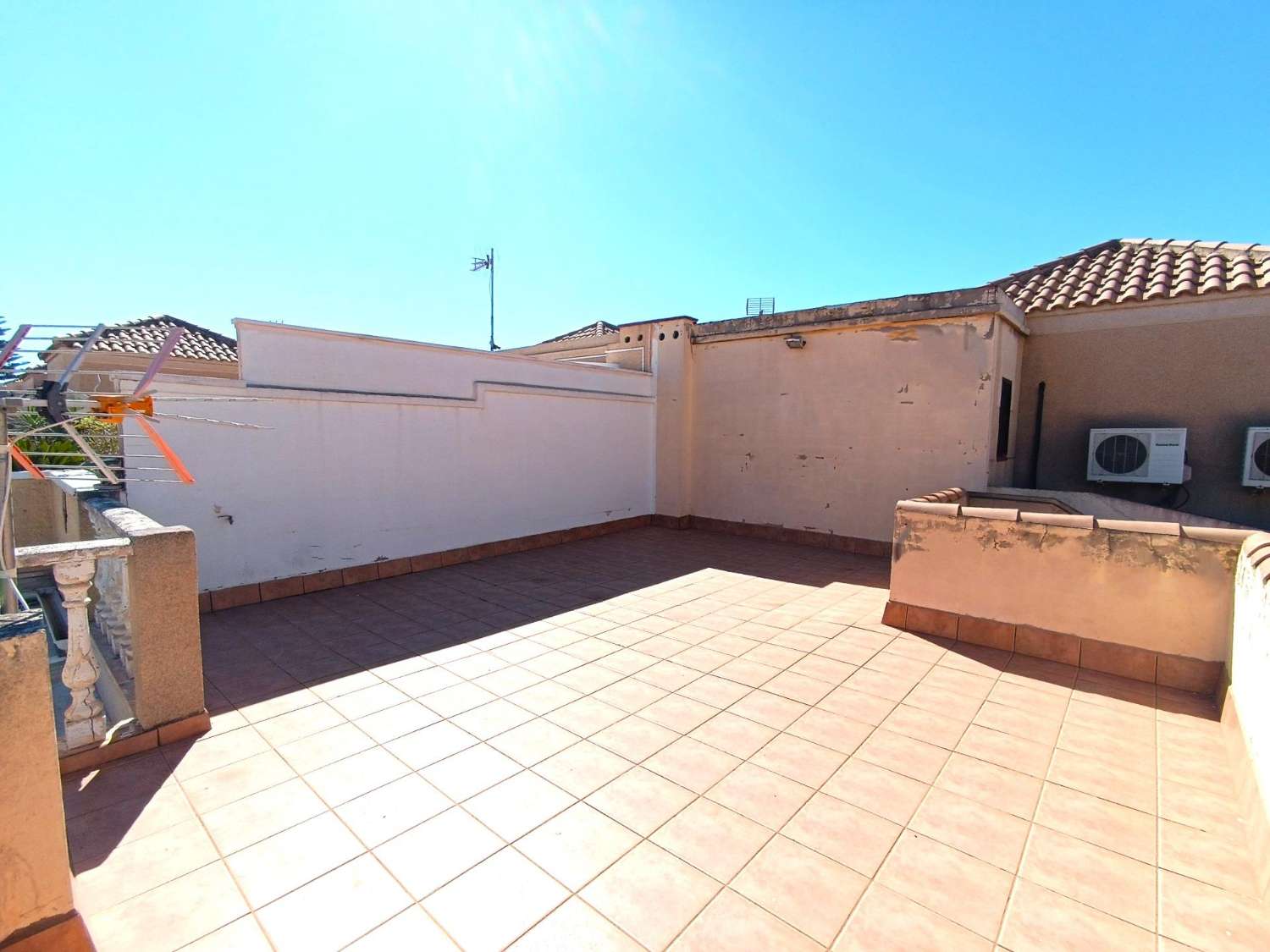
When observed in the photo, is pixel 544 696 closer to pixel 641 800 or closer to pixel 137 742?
pixel 641 800

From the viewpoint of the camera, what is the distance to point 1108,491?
728 centimetres

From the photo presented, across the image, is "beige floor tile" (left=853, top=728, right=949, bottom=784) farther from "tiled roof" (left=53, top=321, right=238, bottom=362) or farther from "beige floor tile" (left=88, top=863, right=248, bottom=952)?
"tiled roof" (left=53, top=321, right=238, bottom=362)

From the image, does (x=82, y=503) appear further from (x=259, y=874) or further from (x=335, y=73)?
(x=335, y=73)

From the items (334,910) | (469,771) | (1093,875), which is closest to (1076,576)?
(1093,875)

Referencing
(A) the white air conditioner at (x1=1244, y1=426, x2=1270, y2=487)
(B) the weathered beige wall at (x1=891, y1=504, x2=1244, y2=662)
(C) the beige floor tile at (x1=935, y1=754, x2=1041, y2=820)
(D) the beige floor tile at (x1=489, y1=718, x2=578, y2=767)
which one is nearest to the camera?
(C) the beige floor tile at (x1=935, y1=754, x2=1041, y2=820)

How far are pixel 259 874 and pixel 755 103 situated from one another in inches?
340

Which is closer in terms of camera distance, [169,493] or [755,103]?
[169,493]

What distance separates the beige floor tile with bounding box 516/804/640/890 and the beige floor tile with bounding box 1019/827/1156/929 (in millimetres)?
1614

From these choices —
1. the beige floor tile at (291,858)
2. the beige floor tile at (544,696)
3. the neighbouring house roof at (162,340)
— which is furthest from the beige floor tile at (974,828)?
the neighbouring house roof at (162,340)

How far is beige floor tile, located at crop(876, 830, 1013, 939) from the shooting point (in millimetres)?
1963

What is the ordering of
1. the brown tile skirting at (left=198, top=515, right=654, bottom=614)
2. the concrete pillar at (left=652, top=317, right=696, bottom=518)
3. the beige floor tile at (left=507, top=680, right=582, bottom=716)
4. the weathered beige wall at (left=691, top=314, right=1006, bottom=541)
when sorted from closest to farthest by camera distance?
the beige floor tile at (left=507, top=680, right=582, bottom=716)
the brown tile skirting at (left=198, top=515, right=654, bottom=614)
the weathered beige wall at (left=691, top=314, right=1006, bottom=541)
the concrete pillar at (left=652, top=317, right=696, bottom=518)

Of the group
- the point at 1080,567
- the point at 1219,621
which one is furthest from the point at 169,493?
the point at 1219,621

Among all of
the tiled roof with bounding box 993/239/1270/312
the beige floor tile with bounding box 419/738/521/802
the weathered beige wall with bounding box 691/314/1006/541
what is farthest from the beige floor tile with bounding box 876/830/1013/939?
the tiled roof with bounding box 993/239/1270/312

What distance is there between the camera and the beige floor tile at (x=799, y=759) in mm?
2791
